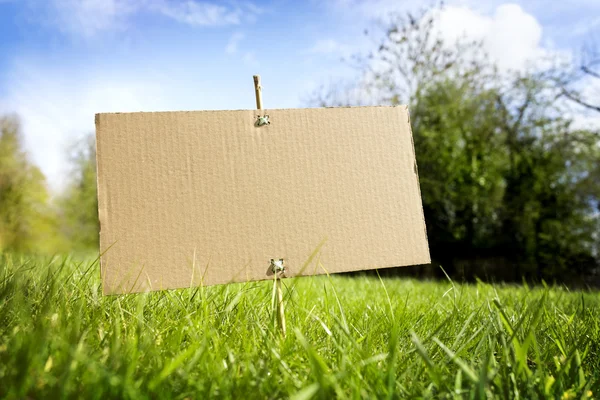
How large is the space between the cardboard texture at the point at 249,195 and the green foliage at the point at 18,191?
16857mm

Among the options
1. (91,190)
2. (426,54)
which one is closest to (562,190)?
(426,54)

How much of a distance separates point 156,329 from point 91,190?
1863 cm

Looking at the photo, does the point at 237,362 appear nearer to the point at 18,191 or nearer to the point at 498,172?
the point at 498,172

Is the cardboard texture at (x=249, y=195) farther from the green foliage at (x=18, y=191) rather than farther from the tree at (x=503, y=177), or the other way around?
the green foliage at (x=18, y=191)

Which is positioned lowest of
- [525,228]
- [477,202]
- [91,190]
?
[525,228]

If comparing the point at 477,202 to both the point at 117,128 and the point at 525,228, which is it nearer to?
the point at 525,228

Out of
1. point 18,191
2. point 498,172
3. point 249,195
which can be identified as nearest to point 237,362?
point 249,195

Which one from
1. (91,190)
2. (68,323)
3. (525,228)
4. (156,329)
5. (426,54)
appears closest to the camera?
(68,323)

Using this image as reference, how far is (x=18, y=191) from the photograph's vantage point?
667 inches

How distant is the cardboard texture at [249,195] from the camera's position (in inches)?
65.4

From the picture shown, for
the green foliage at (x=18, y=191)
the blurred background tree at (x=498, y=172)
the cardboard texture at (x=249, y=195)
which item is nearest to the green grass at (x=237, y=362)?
the cardboard texture at (x=249, y=195)

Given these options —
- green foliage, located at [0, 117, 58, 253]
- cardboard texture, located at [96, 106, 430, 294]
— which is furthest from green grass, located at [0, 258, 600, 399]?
green foliage, located at [0, 117, 58, 253]

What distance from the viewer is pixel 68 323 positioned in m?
1.44

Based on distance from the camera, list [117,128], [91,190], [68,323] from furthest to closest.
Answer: [91,190] → [117,128] → [68,323]
